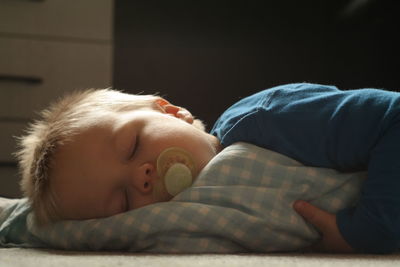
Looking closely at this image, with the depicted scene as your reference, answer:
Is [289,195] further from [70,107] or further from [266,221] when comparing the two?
[70,107]

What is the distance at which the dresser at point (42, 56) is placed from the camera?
65.4 inches

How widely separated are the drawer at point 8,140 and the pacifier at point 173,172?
1049 mm

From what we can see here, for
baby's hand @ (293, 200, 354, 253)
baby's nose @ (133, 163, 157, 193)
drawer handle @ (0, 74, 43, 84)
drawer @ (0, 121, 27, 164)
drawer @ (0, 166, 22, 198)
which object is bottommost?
drawer @ (0, 166, 22, 198)

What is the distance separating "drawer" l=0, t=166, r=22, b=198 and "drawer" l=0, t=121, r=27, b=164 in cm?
3

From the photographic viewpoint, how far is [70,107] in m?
0.87

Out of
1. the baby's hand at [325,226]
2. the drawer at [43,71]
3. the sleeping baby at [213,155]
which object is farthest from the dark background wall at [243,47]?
the baby's hand at [325,226]

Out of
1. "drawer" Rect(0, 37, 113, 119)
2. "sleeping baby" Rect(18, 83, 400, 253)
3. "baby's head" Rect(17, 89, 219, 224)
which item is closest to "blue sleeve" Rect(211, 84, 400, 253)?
"sleeping baby" Rect(18, 83, 400, 253)

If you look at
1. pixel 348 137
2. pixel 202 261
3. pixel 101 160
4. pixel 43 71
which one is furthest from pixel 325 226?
pixel 43 71

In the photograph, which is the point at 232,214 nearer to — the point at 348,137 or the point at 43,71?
the point at 348,137

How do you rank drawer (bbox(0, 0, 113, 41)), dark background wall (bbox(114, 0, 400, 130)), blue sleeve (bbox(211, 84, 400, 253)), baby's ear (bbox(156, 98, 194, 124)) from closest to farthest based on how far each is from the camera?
blue sleeve (bbox(211, 84, 400, 253)) → baby's ear (bbox(156, 98, 194, 124)) → drawer (bbox(0, 0, 113, 41)) → dark background wall (bbox(114, 0, 400, 130))

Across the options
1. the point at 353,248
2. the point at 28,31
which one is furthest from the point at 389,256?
the point at 28,31

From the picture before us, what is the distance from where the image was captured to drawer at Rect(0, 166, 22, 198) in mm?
1681

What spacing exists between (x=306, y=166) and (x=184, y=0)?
1.28 metres

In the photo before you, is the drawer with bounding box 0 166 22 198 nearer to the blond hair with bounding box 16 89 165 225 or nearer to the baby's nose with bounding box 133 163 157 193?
the blond hair with bounding box 16 89 165 225
